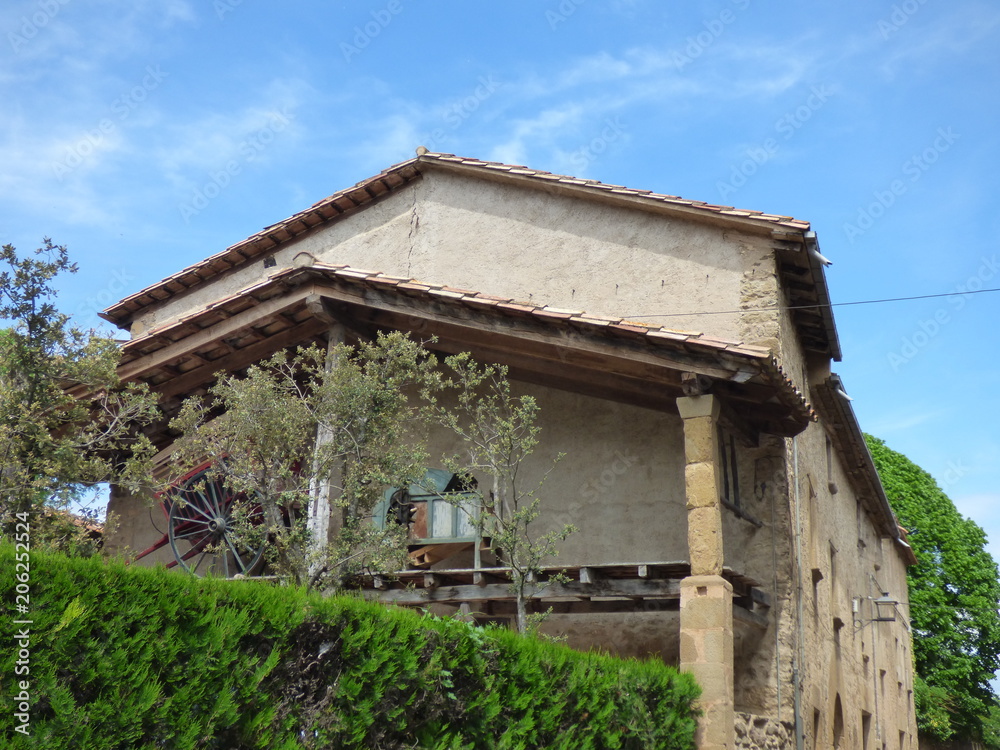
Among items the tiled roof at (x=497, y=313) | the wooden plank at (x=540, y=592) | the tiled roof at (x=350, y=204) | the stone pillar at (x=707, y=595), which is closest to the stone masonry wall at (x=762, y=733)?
the stone pillar at (x=707, y=595)

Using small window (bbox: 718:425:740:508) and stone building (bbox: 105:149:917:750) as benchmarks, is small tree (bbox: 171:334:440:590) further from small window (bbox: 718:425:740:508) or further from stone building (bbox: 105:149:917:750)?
small window (bbox: 718:425:740:508)

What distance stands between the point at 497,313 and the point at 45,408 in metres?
4.36

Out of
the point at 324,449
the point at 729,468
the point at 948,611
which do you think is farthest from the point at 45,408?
the point at 948,611

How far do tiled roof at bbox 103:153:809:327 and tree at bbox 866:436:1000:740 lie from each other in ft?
64.3

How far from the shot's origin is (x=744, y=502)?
454 inches

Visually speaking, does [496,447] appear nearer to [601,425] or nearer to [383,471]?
[383,471]

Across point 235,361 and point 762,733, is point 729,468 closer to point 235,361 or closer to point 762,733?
point 762,733

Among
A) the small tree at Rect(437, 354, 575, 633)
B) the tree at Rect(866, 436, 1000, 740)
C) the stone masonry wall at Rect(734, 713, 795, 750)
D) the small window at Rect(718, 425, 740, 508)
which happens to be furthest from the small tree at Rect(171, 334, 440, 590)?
the tree at Rect(866, 436, 1000, 740)

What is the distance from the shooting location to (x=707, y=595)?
9.16 metres

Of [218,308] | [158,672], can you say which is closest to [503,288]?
[218,308]

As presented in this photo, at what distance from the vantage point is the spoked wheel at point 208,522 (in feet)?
Result: 35.7

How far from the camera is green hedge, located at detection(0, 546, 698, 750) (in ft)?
16.3

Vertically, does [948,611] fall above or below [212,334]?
below

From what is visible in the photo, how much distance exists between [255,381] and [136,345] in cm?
270
